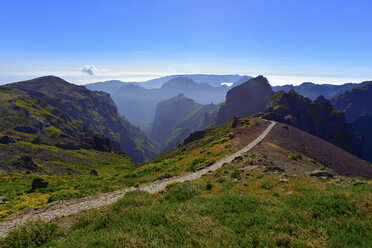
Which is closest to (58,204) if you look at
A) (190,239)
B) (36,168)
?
(190,239)

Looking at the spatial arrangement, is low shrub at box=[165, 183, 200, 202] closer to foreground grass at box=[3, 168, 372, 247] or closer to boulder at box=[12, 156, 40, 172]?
foreground grass at box=[3, 168, 372, 247]

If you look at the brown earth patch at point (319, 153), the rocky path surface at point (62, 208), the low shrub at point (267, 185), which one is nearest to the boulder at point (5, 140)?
the rocky path surface at point (62, 208)

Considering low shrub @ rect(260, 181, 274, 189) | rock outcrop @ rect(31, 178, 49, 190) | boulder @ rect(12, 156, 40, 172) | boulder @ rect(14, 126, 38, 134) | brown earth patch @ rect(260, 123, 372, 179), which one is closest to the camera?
low shrub @ rect(260, 181, 274, 189)

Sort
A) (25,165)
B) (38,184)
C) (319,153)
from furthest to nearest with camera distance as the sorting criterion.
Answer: (25,165) < (319,153) < (38,184)

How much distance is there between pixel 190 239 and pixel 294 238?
4590mm

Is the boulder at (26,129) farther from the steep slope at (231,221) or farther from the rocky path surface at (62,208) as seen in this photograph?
the steep slope at (231,221)

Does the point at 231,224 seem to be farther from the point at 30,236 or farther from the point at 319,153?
the point at 319,153

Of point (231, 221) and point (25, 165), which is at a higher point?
point (231, 221)

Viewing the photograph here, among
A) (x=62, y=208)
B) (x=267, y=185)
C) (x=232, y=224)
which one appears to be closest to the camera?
(x=232, y=224)

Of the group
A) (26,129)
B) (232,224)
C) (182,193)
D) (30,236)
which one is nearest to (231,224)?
(232,224)

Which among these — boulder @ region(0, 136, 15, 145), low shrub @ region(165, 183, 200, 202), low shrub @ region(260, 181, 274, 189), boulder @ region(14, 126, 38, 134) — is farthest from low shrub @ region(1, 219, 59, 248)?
boulder @ region(14, 126, 38, 134)

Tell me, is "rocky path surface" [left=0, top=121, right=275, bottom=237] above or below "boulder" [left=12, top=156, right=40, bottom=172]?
above

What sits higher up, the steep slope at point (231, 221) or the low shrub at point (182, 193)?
the steep slope at point (231, 221)

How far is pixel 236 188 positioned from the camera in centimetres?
1752
